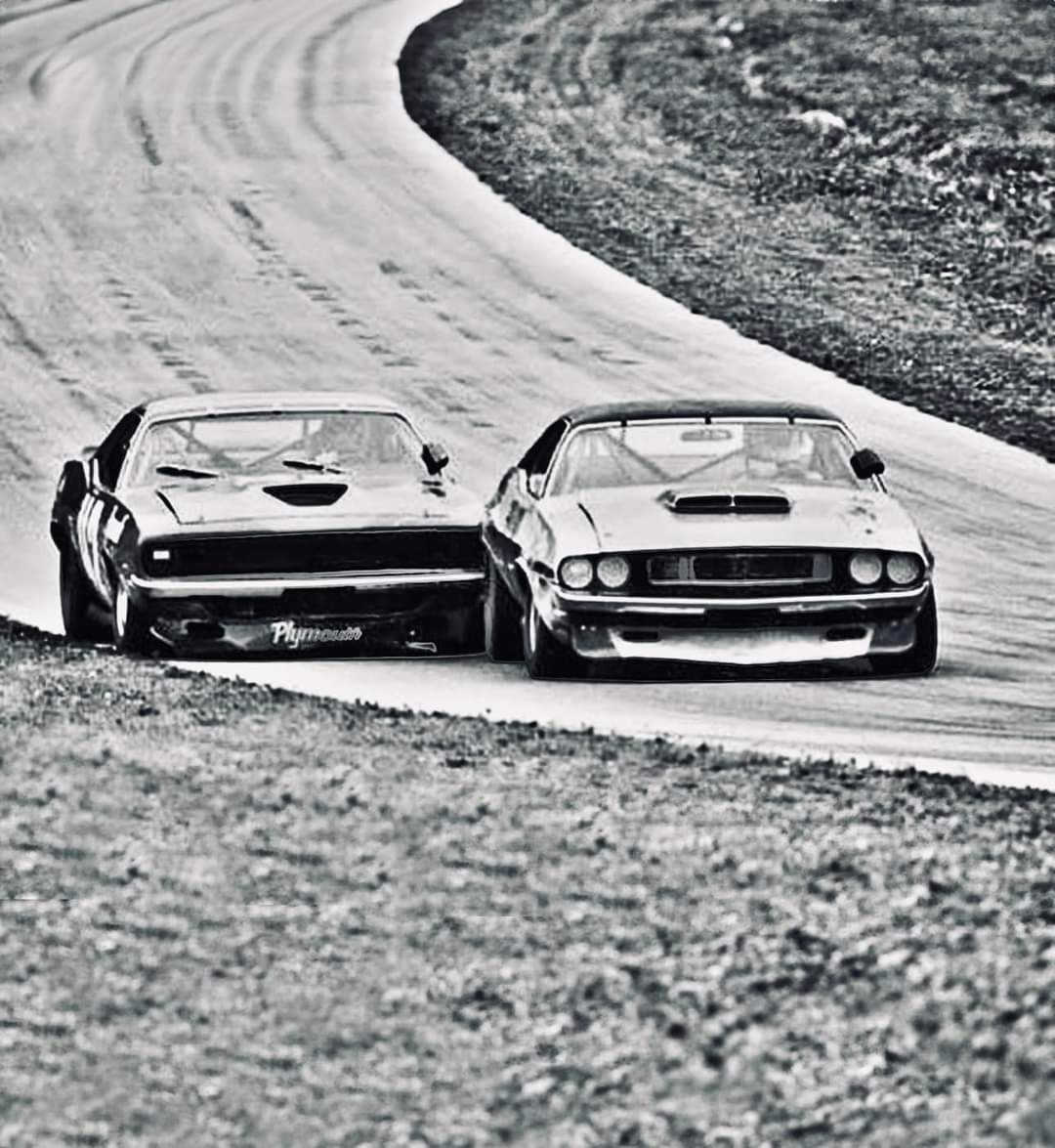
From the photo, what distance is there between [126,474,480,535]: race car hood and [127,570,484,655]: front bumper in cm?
27

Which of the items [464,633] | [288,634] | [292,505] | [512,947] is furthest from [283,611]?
[512,947]

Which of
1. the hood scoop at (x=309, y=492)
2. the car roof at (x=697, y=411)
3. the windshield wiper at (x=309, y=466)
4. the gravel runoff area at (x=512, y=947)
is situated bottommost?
the windshield wiper at (x=309, y=466)

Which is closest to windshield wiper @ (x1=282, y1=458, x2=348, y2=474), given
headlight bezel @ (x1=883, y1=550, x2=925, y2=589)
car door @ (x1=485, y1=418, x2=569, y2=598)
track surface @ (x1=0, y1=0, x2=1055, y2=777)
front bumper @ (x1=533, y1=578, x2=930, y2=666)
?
car door @ (x1=485, y1=418, x2=569, y2=598)

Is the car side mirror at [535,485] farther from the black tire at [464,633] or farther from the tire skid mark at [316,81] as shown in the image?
the tire skid mark at [316,81]

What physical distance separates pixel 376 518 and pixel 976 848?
5469 millimetres

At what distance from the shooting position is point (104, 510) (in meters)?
15.1

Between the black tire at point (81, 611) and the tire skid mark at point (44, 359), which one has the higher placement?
the black tire at point (81, 611)

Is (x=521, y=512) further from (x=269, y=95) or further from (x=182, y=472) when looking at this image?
(x=269, y=95)

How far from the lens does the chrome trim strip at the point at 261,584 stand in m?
14.2

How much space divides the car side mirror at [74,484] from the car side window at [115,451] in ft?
0.36

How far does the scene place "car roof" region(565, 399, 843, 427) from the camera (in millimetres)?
14727

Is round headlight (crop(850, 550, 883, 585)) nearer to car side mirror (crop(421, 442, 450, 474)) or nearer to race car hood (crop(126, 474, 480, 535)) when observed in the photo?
race car hood (crop(126, 474, 480, 535))

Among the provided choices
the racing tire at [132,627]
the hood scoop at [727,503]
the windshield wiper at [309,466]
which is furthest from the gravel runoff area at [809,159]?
the racing tire at [132,627]

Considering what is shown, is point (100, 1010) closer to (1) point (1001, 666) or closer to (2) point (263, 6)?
(1) point (1001, 666)
